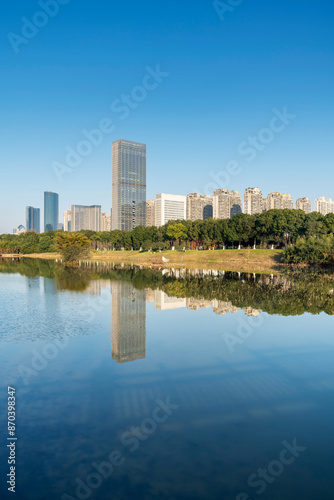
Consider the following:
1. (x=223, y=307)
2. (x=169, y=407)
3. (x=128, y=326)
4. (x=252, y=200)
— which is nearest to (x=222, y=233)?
(x=223, y=307)

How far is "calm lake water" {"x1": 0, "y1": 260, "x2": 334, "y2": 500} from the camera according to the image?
6312mm

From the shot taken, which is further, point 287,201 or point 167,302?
point 287,201

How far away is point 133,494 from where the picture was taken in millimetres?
5953

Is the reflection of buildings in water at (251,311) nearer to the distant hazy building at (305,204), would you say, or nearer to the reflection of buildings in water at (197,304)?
the reflection of buildings in water at (197,304)

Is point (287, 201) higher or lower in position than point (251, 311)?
higher

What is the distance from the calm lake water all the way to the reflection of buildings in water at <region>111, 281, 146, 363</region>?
10cm

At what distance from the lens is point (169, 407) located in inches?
350

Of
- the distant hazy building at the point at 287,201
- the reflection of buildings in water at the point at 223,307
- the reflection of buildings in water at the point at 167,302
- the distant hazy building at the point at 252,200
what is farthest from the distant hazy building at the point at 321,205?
the reflection of buildings in water at the point at 223,307

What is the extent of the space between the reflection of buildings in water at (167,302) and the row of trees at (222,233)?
167 ft

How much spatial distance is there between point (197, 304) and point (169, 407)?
15607 millimetres

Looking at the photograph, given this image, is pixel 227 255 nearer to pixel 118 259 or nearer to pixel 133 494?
pixel 118 259

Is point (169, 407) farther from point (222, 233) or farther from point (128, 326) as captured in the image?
point (222, 233)

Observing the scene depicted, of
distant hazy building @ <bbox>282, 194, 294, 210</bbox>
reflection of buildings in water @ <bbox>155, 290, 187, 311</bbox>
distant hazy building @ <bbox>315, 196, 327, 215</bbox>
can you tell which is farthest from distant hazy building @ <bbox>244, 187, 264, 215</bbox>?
reflection of buildings in water @ <bbox>155, 290, 187, 311</bbox>

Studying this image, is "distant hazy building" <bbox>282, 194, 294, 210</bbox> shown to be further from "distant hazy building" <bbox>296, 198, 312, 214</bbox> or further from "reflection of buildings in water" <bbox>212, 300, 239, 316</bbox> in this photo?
"reflection of buildings in water" <bbox>212, 300, 239, 316</bbox>
